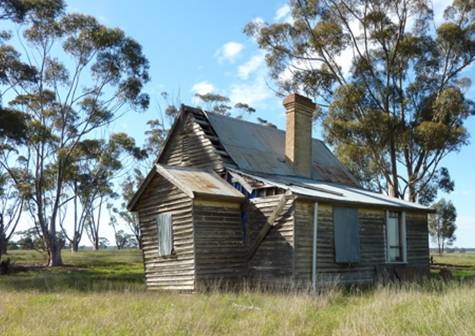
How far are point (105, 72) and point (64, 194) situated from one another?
64.4 feet

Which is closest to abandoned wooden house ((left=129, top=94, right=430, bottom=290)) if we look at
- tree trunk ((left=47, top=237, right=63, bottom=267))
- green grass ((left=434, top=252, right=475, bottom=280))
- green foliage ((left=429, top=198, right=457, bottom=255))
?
green grass ((left=434, top=252, right=475, bottom=280))

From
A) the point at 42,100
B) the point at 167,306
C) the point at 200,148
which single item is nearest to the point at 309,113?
the point at 200,148

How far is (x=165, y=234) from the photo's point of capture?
53.0 ft

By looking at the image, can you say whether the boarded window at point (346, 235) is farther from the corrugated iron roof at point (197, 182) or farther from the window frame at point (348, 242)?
the corrugated iron roof at point (197, 182)

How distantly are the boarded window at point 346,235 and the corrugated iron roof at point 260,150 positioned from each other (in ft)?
12.2

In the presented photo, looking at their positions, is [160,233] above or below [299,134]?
below

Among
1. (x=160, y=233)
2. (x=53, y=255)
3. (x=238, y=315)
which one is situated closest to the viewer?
(x=238, y=315)

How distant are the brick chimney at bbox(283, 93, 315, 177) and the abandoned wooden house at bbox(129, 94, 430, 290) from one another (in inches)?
48.2

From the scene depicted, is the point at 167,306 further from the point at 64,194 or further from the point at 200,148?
the point at 64,194

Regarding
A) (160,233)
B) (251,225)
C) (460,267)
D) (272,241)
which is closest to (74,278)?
(160,233)

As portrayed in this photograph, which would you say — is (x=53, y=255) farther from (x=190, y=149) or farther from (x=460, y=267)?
(x=460, y=267)

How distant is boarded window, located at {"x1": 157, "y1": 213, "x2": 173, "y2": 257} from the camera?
15.9 meters

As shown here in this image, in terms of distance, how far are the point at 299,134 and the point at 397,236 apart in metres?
5.63

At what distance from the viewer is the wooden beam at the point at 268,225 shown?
49.3 ft
